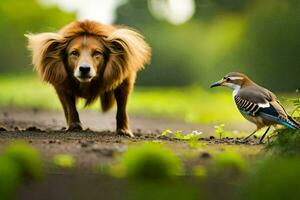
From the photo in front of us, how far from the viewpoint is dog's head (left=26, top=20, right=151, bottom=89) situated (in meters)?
11.4

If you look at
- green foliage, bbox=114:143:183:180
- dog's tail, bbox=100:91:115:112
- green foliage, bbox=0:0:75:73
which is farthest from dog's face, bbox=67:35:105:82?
green foliage, bbox=0:0:75:73

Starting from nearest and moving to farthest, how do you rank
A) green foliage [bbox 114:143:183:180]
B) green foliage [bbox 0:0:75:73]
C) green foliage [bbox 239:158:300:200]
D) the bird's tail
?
green foliage [bbox 239:158:300:200] → green foliage [bbox 114:143:183:180] → the bird's tail → green foliage [bbox 0:0:75:73]

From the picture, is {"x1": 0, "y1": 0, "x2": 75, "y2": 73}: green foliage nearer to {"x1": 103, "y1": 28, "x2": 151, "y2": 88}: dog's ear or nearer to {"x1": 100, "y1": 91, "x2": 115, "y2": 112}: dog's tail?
{"x1": 100, "y1": 91, "x2": 115, "y2": 112}: dog's tail

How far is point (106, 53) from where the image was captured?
11.6 m

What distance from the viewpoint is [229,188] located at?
7422 mm

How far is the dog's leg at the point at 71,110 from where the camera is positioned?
11609 millimetres

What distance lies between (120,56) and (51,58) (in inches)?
34.5

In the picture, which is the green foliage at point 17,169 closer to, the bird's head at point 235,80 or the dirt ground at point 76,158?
the dirt ground at point 76,158

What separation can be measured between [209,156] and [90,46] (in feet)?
11.5

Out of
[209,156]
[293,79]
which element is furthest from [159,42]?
[209,156]

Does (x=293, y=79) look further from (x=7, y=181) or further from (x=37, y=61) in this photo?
(x=7, y=181)

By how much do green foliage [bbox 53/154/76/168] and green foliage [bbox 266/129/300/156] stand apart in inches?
75.3

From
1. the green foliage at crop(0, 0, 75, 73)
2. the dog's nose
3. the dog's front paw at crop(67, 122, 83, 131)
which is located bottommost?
the green foliage at crop(0, 0, 75, 73)

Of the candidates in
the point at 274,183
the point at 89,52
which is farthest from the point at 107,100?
the point at 274,183
